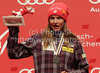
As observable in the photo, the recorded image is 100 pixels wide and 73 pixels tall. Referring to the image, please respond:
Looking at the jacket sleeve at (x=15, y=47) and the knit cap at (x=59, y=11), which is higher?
the knit cap at (x=59, y=11)

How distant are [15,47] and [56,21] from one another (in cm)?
45

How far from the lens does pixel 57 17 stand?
66.8 inches

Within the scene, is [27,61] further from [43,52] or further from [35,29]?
[43,52]

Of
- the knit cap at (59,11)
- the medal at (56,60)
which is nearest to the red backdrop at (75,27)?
the knit cap at (59,11)

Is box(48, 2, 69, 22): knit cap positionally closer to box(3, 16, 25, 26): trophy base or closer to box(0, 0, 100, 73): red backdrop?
box(3, 16, 25, 26): trophy base

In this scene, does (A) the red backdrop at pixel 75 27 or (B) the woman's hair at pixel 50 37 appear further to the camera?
(A) the red backdrop at pixel 75 27

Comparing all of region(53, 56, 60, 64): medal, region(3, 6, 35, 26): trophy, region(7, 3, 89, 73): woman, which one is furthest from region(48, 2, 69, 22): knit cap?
region(53, 56, 60, 64): medal

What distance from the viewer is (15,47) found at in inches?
61.2

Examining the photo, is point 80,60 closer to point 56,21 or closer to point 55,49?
point 55,49

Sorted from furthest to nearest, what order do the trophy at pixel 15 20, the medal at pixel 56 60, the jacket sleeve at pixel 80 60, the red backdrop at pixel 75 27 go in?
1. the red backdrop at pixel 75 27
2. the jacket sleeve at pixel 80 60
3. the medal at pixel 56 60
4. the trophy at pixel 15 20

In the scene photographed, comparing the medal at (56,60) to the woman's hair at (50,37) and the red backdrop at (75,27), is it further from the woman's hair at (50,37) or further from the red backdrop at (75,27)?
the red backdrop at (75,27)

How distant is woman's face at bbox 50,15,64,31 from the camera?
5.48 feet

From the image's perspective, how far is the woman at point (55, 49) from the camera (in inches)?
62.7

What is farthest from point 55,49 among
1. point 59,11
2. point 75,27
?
point 75,27
